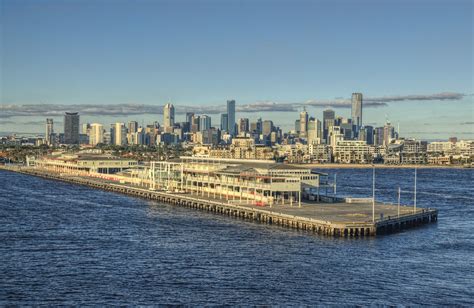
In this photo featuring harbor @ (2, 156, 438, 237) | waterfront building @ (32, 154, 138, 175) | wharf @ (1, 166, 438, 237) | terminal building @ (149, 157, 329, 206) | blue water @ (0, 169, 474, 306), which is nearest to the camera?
blue water @ (0, 169, 474, 306)

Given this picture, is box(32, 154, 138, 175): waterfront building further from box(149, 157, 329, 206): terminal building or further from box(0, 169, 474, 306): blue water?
box(0, 169, 474, 306): blue water

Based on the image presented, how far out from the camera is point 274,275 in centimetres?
4984

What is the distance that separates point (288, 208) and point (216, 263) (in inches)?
1188

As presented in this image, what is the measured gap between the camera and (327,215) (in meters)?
75.7

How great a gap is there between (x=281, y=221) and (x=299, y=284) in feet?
90.3

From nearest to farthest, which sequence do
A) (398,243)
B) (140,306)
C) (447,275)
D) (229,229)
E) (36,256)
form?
(140,306) < (447,275) < (36,256) < (398,243) < (229,229)

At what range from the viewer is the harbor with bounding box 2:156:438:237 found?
6944 cm

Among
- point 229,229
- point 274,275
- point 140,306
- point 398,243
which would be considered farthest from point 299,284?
point 229,229

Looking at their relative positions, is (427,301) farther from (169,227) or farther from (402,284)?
(169,227)

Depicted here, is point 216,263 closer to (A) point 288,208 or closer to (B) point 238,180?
(A) point 288,208

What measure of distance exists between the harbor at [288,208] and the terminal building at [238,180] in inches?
5.6

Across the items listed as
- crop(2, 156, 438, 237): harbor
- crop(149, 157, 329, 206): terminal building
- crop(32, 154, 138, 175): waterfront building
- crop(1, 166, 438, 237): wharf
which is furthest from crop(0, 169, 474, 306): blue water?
crop(32, 154, 138, 175): waterfront building

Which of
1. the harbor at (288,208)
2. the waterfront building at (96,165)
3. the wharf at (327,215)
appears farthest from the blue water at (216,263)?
the waterfront building at (96,165)

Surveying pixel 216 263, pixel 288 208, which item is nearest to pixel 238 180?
pixel 288 208
